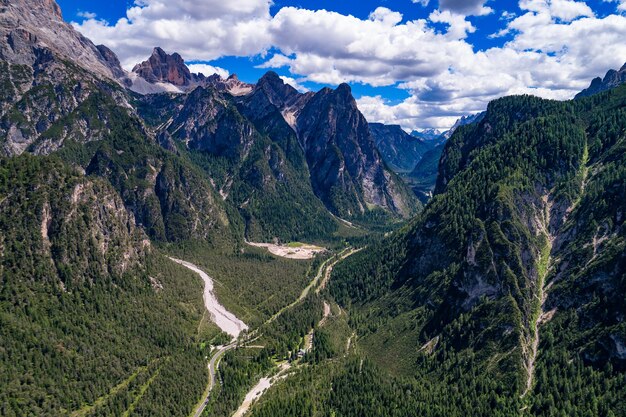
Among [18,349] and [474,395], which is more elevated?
[18,349]

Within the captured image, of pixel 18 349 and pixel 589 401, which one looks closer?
pixel 589 401

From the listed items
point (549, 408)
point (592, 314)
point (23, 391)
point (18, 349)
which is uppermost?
point (18, 349)

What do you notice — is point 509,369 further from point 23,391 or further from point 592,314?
point 23,391

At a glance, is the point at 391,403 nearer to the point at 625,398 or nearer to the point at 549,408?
the point at 549,408

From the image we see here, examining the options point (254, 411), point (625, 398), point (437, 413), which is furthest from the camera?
point (254, 411)

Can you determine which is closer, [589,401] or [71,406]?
[589,401]

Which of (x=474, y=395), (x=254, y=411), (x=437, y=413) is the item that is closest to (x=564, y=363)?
(x=474, y=395)

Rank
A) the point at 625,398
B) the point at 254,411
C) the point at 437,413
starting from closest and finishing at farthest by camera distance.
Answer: the point at 625,398, the point at 437,413, the point at 254,411

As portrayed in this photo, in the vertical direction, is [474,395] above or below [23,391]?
below

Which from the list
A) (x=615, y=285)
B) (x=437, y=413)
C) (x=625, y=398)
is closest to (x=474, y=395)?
(x=437, y=413)
